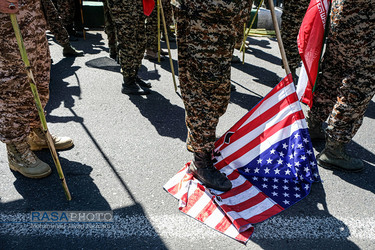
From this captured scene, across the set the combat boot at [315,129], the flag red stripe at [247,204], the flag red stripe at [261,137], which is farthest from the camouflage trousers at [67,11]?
the flag red stripe at [247,204]

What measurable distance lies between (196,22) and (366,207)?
186cm

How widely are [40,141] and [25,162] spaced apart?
39 cm

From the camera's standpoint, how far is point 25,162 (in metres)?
2.27

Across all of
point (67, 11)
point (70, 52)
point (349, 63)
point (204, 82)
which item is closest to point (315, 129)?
point (349, 63)

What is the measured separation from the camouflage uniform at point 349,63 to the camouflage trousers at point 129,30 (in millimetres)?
2149

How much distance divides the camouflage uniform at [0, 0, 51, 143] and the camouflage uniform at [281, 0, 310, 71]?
305 cm

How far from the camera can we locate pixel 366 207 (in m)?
2.18

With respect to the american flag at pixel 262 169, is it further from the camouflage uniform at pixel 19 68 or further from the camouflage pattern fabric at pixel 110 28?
the camouflage pattern fabric at pixel 110 28

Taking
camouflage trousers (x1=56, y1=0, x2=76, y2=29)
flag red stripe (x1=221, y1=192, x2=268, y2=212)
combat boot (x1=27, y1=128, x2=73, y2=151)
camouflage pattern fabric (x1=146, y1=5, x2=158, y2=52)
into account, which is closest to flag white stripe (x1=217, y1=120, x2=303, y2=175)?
flag red stripe (x1=221, y1=192, x2=268, y2=212)

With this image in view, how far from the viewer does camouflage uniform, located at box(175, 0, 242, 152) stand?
1853mm

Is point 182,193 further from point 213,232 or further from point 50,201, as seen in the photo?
point 50,201

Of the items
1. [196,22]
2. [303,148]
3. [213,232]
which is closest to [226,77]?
[196,22]

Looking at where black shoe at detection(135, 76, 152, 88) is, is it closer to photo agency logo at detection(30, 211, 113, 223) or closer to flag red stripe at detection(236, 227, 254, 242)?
photo agency logo at detection(30, 211, 113, 223)

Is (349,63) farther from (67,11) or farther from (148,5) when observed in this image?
(67,11)
